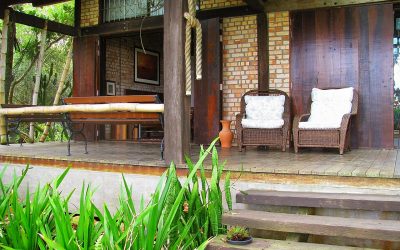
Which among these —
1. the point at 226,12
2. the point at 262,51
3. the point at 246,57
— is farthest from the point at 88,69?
the point at 262,51

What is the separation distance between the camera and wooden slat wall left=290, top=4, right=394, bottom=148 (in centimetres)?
565

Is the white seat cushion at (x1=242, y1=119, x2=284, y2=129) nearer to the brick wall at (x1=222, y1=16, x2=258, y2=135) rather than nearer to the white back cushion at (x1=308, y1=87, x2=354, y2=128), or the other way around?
the white back cushion at (x1=308, y1=87, x2=354, y2=128)

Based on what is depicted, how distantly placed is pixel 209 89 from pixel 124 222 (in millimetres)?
4201

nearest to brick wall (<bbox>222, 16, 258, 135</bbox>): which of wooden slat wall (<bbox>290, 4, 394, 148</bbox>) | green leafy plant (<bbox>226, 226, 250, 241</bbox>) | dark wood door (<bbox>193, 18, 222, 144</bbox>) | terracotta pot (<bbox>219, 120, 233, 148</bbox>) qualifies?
dark wood door (<bbox>193, 18, 222, 144</bbox>)

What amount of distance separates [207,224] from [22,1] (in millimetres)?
5564

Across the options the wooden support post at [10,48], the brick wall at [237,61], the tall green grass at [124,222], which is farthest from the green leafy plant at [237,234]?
the wooden support post at [10,48]

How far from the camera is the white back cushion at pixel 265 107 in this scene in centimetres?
575

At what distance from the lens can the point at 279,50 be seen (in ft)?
20.4

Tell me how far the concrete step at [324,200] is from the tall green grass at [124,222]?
25cm

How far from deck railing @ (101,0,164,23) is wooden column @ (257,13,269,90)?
181 centimetres

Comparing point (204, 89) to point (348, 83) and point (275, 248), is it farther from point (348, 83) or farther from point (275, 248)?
point (275, 248)

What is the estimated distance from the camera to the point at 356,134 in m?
5.77

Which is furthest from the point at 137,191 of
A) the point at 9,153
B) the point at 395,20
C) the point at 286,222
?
the point at 395,20

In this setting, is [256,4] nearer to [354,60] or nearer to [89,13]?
[354,60]
